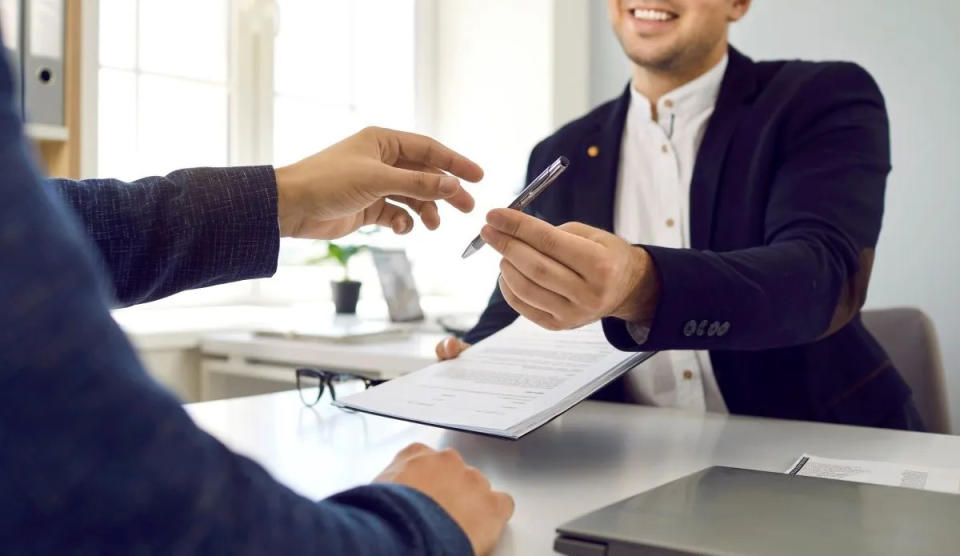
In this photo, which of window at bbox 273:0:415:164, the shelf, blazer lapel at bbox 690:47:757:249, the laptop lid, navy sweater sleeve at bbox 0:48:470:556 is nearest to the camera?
navy sweater sleeve at bbox 0:48:470:556

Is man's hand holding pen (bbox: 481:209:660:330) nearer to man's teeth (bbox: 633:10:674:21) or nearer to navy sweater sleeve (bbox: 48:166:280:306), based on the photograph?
navy sweater sleeve (bbox: 48:166:280:306)

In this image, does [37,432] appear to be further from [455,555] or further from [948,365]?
[948,365]

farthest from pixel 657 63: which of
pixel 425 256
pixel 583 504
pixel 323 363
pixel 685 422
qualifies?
pixel 425 256

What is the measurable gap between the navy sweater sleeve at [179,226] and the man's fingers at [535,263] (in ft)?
0.87

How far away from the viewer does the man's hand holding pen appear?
81 cm

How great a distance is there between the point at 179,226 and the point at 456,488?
1.62 feet

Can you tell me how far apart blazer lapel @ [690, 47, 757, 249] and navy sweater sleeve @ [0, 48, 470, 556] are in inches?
46.4

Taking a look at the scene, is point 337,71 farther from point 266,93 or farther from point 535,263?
point 535,263

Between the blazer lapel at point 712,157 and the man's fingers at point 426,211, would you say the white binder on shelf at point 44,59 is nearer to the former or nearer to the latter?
the man's fingers at point 426,211

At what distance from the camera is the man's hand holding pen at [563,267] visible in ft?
2.66

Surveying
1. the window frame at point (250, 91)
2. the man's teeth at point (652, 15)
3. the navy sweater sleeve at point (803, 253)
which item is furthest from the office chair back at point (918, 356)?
the window frame at point (250, 91)

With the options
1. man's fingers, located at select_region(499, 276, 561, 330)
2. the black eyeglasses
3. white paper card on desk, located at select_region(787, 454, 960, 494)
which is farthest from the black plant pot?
white paper card on desk, located at select_region(787, 454, 960, 494)

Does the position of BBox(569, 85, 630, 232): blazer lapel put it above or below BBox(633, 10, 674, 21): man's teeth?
below

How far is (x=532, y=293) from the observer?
87 centimetres
